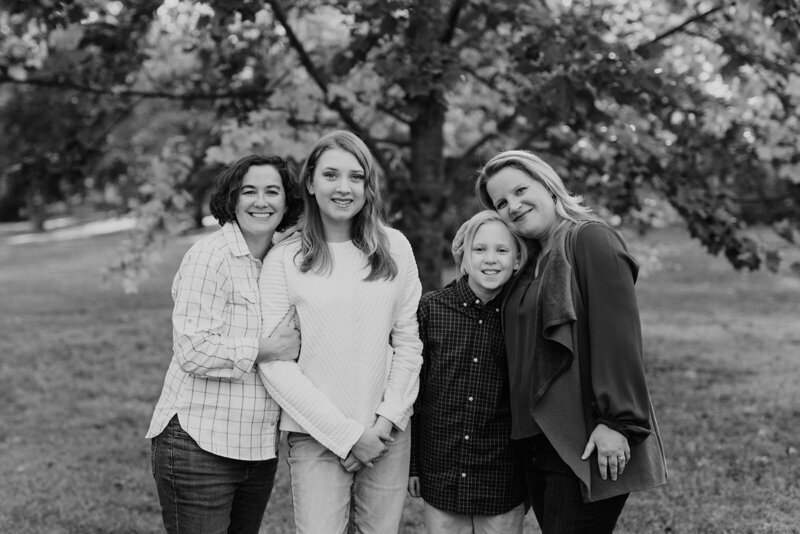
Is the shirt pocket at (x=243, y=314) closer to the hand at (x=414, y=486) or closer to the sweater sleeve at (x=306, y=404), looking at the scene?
the sweater sleeve at (x=306, y=404)

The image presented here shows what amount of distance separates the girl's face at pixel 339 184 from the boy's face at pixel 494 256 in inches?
17.3

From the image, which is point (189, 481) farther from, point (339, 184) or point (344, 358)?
point (339, 184)

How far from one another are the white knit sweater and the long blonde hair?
0.12ft

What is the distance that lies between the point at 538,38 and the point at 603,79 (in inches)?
16.4

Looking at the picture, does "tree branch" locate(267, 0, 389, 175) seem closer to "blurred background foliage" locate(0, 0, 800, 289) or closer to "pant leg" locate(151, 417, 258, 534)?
"blurred background foliage" locate(0, 0, 800, 289)

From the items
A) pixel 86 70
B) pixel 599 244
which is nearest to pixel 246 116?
pixel 86 70

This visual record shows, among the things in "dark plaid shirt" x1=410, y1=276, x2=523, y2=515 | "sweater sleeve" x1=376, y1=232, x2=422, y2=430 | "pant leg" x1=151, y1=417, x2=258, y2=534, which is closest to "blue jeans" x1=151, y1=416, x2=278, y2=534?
"pant leg" x1=151, y1=417, x2=258, y2=534

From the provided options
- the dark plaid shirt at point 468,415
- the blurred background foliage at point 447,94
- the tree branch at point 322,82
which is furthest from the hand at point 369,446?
the tree branch at point 322,82

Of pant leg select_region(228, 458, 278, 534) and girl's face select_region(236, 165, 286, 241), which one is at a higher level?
girl's face select_region(236, 165, 286, 241)

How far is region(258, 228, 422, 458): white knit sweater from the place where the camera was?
8.43 feet

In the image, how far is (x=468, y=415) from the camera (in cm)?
274

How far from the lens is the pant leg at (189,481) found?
8.33 feet

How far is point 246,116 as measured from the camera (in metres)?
5.03

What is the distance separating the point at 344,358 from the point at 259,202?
0.60m
